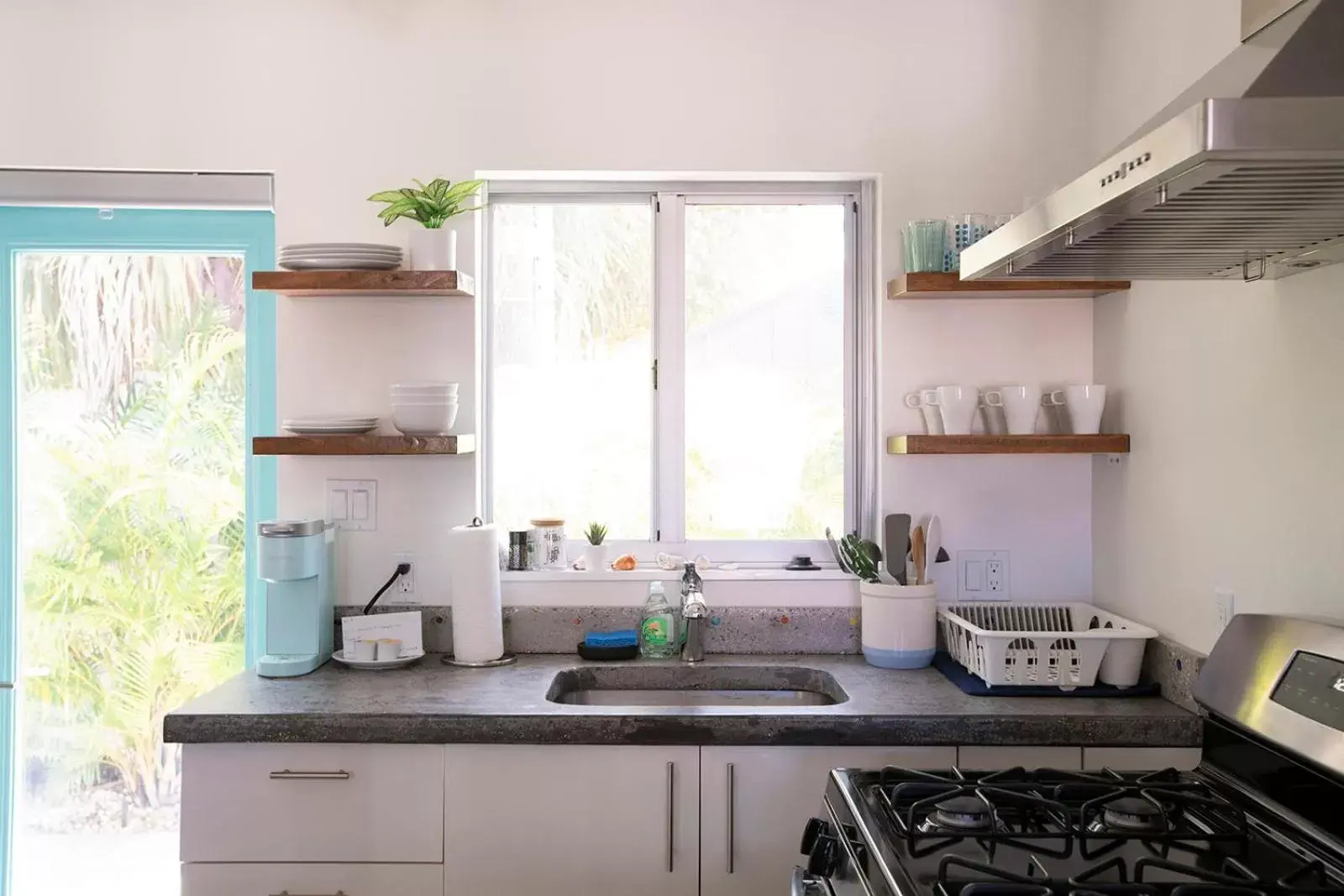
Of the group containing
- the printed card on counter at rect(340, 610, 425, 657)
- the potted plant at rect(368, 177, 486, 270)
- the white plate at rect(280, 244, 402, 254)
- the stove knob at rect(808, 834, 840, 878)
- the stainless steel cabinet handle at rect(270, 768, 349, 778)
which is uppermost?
the potted plant at rect(368, 177, 486, 270)

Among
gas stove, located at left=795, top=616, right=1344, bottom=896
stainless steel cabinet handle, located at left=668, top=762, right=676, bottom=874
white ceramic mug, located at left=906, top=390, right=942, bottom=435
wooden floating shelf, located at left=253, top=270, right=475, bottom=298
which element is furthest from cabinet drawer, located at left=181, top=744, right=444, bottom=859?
white ceramic mug, located at left=906, top=390, right=942, bottom=435

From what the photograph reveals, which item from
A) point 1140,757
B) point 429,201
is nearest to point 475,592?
point 429,201

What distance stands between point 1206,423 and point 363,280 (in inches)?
70.9

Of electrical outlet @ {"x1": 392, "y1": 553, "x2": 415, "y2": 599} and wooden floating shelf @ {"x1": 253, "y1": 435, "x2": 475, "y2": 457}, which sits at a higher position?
wooden floating shelf @ {"x1": 253, "y1": 435, "x2": 475, "y2": 457}

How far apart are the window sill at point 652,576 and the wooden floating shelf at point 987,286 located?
28.1 inches

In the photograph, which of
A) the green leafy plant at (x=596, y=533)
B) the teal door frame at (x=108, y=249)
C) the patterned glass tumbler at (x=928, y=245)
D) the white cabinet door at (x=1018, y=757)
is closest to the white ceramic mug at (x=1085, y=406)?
the patterned glass tumbler at (x=928, y=245)

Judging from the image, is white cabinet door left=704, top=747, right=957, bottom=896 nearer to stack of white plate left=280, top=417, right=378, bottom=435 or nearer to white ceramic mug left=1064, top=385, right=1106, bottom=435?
white ceramic mug left=1064, top=385, right=1106, bottom=435

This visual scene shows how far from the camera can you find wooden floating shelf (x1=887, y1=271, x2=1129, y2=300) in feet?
7.89

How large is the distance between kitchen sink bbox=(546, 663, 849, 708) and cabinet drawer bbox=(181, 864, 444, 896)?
0.54m

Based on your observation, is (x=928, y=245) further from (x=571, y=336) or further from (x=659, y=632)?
(x=659, y=632)

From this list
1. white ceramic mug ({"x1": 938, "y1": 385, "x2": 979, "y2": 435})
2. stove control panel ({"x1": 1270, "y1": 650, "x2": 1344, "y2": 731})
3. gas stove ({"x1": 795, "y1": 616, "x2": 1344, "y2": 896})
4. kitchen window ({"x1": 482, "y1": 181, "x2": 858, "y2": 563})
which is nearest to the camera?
gas stove ({"x1": 795, "y1": 616, "x2": 1344, "y2": 896})

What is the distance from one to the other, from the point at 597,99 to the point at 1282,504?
5.70 ft

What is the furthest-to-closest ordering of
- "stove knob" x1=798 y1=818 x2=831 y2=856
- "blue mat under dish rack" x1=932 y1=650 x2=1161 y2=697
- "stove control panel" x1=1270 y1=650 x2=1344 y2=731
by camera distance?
"blue mat under dish rack" x1=932 y1=650 x2=1161 y2=697
"stove knob" x1=798 y1=818 x2=831 y2=856
"stove control panel" x1=1270 y1=650 x2=1344 y2=731

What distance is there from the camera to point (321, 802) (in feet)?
6.70
